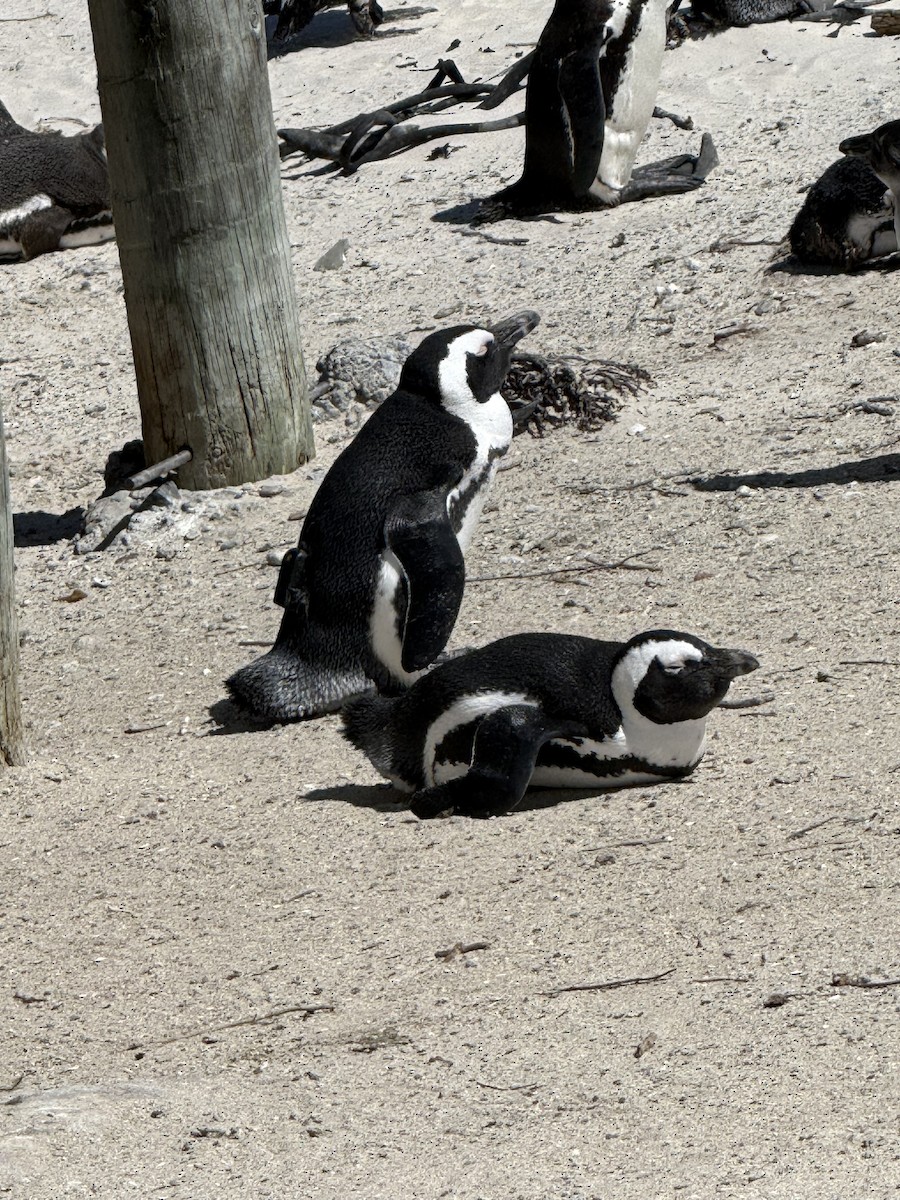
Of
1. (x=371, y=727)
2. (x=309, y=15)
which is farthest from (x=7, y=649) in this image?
(x=309, y=15)

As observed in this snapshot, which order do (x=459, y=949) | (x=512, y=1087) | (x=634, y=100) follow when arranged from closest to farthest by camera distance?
1. (x=512, y=1087)
2. (x=459, y=949)
3. (x=634, y=100)

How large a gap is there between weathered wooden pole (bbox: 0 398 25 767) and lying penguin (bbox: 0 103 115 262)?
5.51 m

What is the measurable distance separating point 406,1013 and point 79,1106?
543 mm

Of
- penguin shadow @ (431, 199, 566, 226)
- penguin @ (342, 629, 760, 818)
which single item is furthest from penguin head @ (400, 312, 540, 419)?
penguin shadow @ (431, 199, 566, 226)

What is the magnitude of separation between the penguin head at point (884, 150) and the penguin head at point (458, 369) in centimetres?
168

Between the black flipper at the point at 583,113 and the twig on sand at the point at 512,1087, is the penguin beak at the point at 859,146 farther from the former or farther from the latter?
the twig on sand at the point at 512,1087

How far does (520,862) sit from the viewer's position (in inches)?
126

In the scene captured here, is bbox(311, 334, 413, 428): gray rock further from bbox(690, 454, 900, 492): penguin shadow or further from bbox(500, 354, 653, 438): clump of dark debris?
bbox(690, 454, 900, 492): penguin shadow

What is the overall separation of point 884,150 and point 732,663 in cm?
273

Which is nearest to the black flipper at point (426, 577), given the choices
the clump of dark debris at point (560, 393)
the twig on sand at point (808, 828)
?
the twig on sand at point (808, 828)

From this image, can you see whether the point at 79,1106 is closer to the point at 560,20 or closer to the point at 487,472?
the point at 487,472

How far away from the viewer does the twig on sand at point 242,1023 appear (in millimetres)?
2771

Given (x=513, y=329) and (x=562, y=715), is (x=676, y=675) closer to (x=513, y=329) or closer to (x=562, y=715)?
(x=562, y=715)

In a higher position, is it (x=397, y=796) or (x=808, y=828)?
(x=808, y=828)
